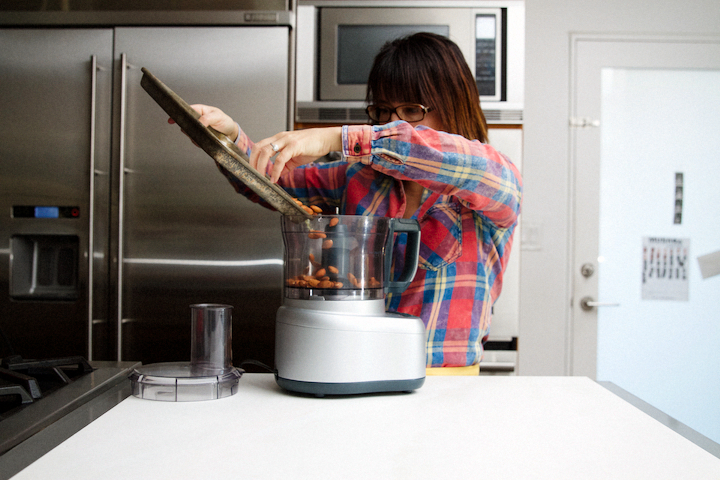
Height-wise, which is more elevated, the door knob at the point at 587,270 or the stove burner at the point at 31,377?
the door knob at the point at 587,270

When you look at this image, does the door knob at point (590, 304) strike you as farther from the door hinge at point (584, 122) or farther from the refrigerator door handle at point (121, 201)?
the refrigerator door handle at point (121, 201)

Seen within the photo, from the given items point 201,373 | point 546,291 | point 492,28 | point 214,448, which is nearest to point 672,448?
point 214,448

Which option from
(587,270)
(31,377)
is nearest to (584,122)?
(587,270)

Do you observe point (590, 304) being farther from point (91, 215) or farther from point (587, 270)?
point (91, 215)

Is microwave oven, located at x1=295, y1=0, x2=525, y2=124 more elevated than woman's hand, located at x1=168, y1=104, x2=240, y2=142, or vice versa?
microwave oven, located at x1=295, y1=0, x2=525, y2=124

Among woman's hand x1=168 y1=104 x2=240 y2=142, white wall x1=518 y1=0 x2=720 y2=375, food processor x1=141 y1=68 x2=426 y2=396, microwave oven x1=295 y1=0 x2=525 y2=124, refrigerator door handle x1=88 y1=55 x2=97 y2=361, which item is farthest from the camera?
white wall x1=518 y1=0 x2=720 y2=375

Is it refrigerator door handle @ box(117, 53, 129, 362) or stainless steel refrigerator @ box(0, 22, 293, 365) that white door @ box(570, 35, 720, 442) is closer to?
stainless steel refrigerator @ box(0, 22, 293, 365)

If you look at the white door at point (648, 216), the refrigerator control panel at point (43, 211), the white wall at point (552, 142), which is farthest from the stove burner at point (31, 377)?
the white door at point (648, 216)

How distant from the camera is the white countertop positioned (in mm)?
516

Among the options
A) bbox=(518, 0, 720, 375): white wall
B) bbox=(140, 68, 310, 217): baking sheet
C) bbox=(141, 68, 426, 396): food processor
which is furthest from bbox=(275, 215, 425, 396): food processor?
bbox=(518, 0, 720, 375): white wall

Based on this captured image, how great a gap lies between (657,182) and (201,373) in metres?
2.23

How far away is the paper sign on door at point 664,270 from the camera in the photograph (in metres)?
2.37

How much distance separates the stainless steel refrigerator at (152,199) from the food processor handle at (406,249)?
0.99 meters

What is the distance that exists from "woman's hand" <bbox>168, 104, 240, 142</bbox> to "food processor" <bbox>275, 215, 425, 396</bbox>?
0.74ft
